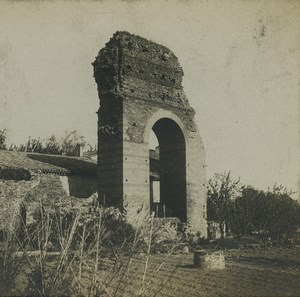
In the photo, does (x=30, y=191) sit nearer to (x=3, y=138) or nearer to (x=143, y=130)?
(x=143, y=130)

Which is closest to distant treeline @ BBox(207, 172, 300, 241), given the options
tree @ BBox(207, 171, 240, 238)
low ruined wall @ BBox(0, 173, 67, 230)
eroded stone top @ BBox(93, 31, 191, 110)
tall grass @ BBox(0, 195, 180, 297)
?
tree @ BBox(207, 171, 240, 238)

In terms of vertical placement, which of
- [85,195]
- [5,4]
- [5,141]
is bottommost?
Answer: [85,195]

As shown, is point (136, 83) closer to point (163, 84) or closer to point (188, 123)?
point (163, 84)

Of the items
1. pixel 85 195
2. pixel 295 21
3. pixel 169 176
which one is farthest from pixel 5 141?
pixel 295 21

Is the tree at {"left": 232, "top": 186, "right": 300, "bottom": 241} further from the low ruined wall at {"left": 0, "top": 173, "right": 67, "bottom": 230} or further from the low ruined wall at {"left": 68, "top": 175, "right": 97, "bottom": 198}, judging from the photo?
the low ruined wall at {"left": 0, "top": 173, "right": 67, "bottom": 230}

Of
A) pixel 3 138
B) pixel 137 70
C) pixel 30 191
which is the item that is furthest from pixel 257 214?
pixel 3 138
